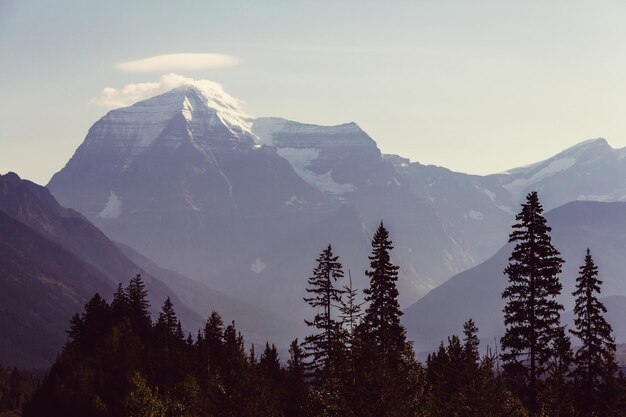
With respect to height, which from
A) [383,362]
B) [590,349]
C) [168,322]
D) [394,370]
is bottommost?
[383,362]

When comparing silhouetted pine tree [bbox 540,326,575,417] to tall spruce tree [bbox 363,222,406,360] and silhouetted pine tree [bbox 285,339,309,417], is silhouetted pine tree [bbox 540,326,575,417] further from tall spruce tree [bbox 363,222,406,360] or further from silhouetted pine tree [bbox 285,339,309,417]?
silhouetted pine tree [bbox 285,339,309,417]

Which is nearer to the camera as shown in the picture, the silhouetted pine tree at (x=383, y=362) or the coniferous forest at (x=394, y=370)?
the silhouetted pine tree at (x=383, y=362)

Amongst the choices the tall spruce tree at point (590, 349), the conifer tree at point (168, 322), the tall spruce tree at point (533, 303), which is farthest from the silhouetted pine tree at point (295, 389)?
the conifer tree at point (168, 322)

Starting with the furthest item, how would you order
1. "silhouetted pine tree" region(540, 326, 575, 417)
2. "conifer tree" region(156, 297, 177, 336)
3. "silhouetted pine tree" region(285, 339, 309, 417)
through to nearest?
1. "conifer tree" region(156, 297, 177, 336)
2. "silhouetted pine tree" region(285, 339, 309, 417)
3. "silhouetted pine tree" region(540, 326, 575, 417)

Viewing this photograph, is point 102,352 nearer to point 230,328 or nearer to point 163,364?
point 163,364

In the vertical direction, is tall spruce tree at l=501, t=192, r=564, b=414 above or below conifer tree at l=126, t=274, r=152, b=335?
below

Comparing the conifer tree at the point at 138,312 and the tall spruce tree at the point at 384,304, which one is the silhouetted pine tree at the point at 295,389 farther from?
the conifer tree at the point at 138,312

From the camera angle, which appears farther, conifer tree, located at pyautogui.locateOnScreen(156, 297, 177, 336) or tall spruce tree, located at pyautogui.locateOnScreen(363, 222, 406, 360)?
conifer tree, located at pyautogui.locateOnScreen(156, 297, 177, 336)

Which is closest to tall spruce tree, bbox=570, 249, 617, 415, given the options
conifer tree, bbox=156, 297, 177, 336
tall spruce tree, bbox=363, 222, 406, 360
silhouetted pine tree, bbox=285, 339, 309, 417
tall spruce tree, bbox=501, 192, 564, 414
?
tall spruce tree, bbox=501, 192, 564, 414

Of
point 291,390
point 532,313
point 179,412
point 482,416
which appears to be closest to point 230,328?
point 291,390

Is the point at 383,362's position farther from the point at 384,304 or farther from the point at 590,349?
the point at 590,349

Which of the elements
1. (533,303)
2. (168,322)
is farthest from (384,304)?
(168,322)

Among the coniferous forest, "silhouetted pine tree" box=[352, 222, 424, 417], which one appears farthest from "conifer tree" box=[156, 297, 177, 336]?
"silhouetted pine tree" box=[352, 222, 424, 417]

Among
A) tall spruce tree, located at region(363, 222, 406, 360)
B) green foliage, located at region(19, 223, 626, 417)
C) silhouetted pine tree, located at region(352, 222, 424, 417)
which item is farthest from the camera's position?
tall spruce tree, located at region(363, 222, 406, 360)
